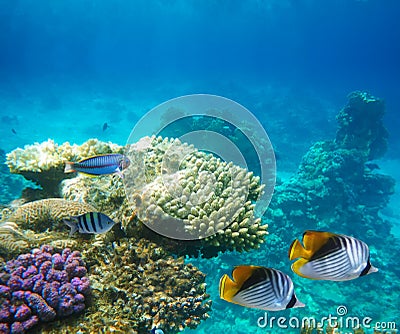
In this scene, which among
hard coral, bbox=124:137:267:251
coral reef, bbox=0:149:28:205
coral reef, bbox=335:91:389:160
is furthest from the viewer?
coral reef, bbox=335:91:389:160

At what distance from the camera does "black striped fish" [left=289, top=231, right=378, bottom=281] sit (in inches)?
69.1

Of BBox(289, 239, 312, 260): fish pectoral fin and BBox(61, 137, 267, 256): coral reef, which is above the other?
BBox(61, 137, 267, 256): coral reef

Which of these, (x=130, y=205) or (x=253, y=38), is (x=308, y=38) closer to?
(x=253, y=38)

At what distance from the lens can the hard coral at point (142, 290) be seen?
285 cm

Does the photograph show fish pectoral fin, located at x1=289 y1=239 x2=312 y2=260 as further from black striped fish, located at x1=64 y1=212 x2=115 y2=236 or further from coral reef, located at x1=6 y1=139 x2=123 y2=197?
coral reef, located at x1=6 y1=139 x2=123 y2=197

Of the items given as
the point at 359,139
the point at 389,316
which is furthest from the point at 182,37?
the point at 389,316

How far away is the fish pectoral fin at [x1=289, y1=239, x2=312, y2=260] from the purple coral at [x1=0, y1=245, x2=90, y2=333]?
218cm

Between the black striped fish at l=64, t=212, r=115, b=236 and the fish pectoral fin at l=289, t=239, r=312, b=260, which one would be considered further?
the black striped fish at l=64, t=212, r=115, b=236

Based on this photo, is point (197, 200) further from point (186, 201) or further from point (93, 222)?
point (93, 222)

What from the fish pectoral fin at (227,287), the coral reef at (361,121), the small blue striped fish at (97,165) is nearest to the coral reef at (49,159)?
the small blue striped fish at (97,165)

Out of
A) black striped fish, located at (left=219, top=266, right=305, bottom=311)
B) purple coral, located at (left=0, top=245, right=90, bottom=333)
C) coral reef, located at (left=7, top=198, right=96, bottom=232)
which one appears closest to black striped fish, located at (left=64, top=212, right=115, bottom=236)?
purple coral, located at (left=0, top=245, right=90, bottom=333)

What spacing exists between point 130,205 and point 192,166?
1108mm

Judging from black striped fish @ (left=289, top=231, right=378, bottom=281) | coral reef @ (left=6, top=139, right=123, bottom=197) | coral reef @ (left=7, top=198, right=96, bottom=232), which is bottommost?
black striped fish @ (left=289, top=231, right=378, bottom=281)

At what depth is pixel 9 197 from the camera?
1318 centimetres
